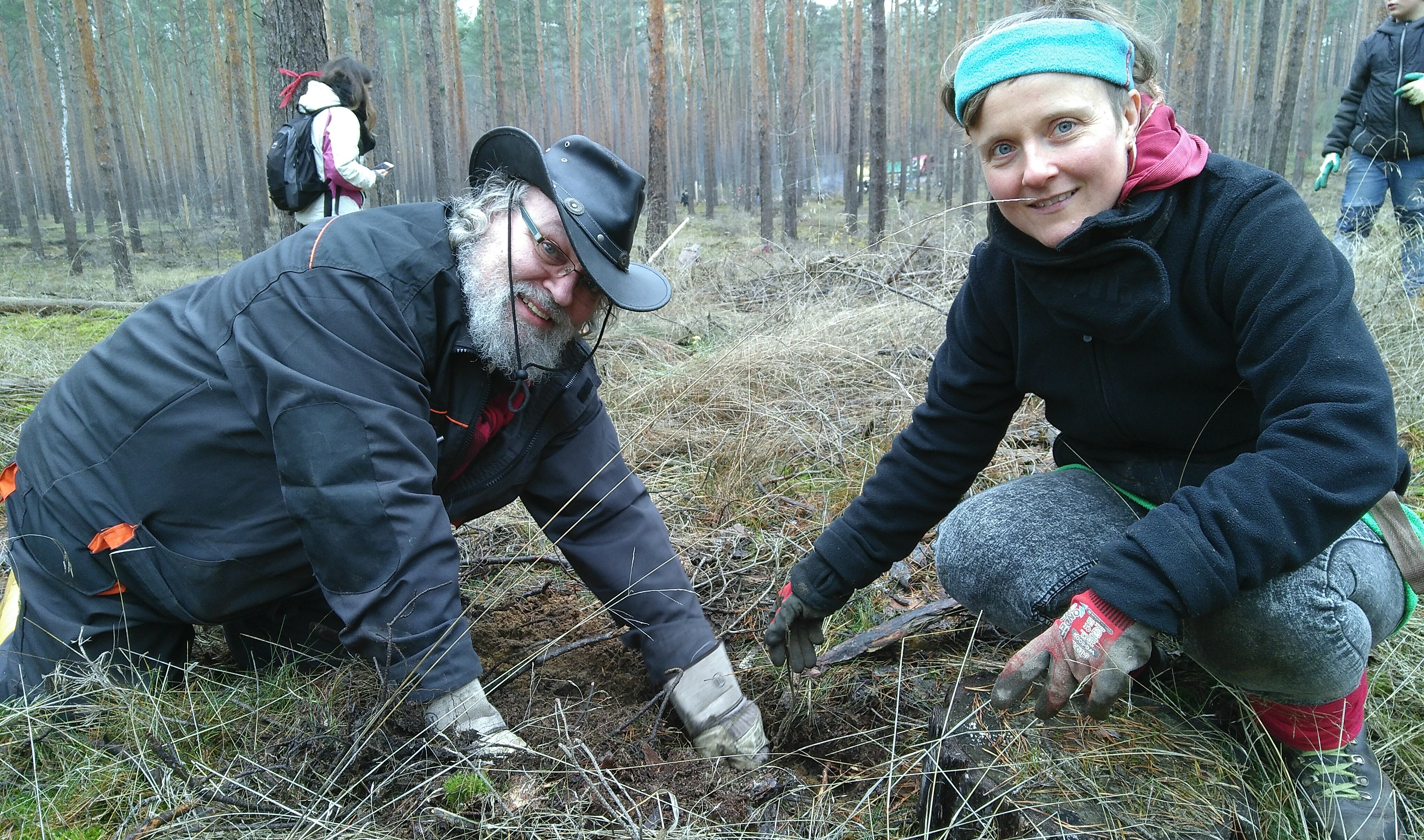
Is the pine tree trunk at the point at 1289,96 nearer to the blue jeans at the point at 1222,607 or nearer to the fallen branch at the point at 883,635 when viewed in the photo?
the fallen branch at the point at 883,635

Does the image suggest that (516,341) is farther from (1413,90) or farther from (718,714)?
(1413,90)

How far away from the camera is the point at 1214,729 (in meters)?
1.59

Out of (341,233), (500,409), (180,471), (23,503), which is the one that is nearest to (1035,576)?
(500,409)

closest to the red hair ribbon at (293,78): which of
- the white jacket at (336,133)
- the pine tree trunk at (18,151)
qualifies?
the white jacket at (336,133)

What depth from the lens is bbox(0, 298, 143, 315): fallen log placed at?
25.2 ft

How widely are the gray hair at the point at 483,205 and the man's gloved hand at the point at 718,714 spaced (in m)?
1.08

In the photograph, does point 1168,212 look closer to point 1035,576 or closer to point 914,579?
point 1035,576

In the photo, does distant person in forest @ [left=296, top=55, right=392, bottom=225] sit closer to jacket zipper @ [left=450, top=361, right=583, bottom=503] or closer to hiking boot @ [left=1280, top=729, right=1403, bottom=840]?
jacket zipper @ [left=450, top=361, right=583, bottom=503]

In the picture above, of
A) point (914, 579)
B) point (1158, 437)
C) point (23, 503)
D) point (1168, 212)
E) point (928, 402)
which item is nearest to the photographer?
point (1168, 212)

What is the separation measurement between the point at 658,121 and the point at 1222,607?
9.96 metres

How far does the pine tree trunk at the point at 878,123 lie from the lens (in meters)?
9.70

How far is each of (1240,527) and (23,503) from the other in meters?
2.47

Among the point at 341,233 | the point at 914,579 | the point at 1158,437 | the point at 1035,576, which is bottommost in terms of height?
the point at 914,579

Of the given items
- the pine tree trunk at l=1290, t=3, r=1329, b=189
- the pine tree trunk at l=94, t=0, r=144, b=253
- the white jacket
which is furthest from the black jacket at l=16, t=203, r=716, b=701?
the pine tree trunk at l=1290, t=3, r=1329, b=189
